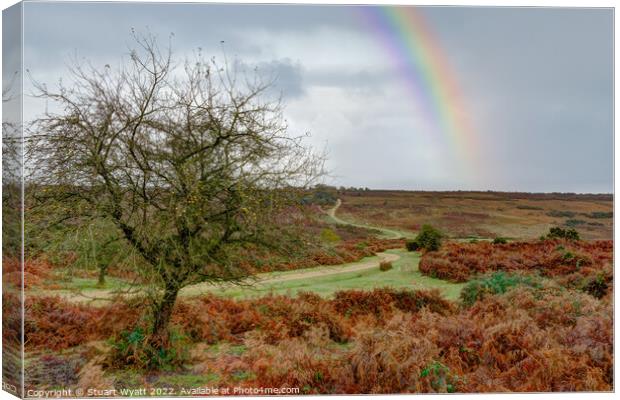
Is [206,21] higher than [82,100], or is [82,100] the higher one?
[206,21]

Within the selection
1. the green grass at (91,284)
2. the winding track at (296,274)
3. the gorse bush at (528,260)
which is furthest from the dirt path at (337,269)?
the green grass at (91,284)

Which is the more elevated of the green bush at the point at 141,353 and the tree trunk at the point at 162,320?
the tree trunk at the point at 162,320

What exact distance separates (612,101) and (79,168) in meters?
8.25

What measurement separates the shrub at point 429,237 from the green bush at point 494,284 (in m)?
1.20

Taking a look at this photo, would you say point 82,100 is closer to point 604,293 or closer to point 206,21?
point 206,21

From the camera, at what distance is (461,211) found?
10.2 m

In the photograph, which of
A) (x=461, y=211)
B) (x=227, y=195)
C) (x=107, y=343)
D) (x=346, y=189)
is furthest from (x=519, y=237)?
(x=107, y=343)

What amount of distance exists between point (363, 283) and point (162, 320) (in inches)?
136

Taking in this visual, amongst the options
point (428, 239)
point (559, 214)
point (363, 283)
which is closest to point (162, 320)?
point (363, 283)

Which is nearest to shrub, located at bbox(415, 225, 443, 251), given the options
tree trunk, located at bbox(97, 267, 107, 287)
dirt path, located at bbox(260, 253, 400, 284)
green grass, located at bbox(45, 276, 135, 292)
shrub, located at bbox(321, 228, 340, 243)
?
dirt path, located at bbox(260, 253, 400, 284)

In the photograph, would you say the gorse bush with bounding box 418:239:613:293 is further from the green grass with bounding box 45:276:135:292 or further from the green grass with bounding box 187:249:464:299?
the green grass with bounding box 45:276:135:292

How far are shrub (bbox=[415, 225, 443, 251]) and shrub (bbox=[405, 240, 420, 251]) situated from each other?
5 cm

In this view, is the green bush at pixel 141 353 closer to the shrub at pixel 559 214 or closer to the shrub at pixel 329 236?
the shrub at pixel 329 236

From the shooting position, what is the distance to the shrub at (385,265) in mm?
10422
